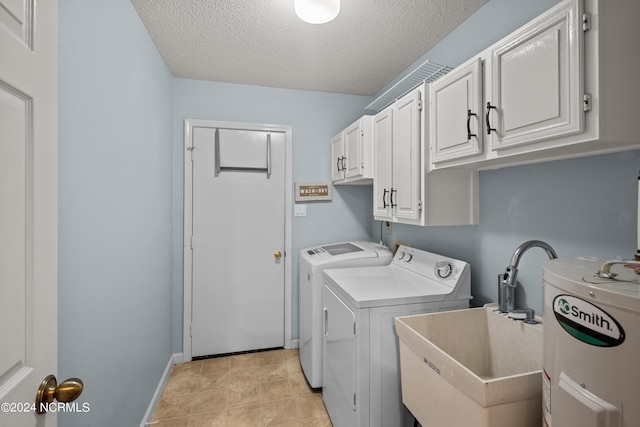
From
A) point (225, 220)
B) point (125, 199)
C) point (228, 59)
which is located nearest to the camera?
point (125, 199)

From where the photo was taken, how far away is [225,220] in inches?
105

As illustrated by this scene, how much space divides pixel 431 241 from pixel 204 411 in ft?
6.60

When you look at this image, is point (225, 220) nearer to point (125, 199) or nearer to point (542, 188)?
point (125, 199)

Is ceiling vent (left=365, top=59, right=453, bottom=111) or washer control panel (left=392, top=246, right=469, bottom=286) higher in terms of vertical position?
ceiling vent (left=365, top=59, right=453, bottom=111)

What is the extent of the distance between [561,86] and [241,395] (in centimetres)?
255

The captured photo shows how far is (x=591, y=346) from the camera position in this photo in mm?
599

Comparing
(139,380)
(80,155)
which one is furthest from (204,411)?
(80,155)

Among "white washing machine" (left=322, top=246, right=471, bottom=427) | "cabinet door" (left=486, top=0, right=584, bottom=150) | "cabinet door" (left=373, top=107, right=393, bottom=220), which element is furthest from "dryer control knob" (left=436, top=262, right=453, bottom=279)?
"cabinet door" (left=486, top=0, right=584, bottom=150)

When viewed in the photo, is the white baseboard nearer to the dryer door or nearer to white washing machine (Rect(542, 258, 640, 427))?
the dryer door

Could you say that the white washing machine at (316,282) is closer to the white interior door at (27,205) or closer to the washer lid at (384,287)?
the washer lid at (384,287)

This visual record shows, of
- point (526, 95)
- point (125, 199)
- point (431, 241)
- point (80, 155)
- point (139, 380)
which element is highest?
point (526, 95)

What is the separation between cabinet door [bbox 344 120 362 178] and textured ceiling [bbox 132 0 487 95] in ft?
1.75

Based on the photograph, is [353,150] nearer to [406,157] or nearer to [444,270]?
[406,157]

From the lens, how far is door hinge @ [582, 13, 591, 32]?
81 centimetres
